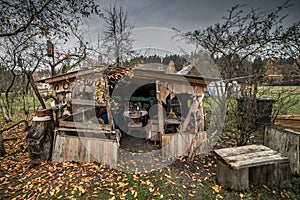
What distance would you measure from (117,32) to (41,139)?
13.2 m

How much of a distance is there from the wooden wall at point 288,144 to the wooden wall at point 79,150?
4.64m

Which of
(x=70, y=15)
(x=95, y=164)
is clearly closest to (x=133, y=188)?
(x=95, y=164)

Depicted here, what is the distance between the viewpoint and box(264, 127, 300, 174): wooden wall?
3.42 m

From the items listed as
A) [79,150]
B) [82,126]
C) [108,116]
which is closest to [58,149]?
[79,150]

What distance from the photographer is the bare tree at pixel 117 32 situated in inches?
527

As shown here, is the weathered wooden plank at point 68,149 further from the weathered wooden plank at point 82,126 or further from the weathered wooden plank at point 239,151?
the weathered wooden plank at point 239,151

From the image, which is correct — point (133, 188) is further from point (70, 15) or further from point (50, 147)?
point (70, 15)

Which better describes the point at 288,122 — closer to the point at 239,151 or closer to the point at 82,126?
the point at 239,151

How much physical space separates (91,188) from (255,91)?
5.22 m

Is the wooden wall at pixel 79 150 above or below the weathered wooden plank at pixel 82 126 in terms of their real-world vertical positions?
below

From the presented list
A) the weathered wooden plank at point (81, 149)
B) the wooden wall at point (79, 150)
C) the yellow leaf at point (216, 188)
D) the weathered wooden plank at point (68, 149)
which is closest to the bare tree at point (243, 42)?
the yellow leaf at point (216, 188)

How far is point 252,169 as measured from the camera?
3.38 metres

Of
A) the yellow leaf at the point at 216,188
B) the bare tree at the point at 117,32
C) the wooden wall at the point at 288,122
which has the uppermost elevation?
the bare tree at the point at 117,32

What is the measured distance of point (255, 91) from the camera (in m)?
4.40
